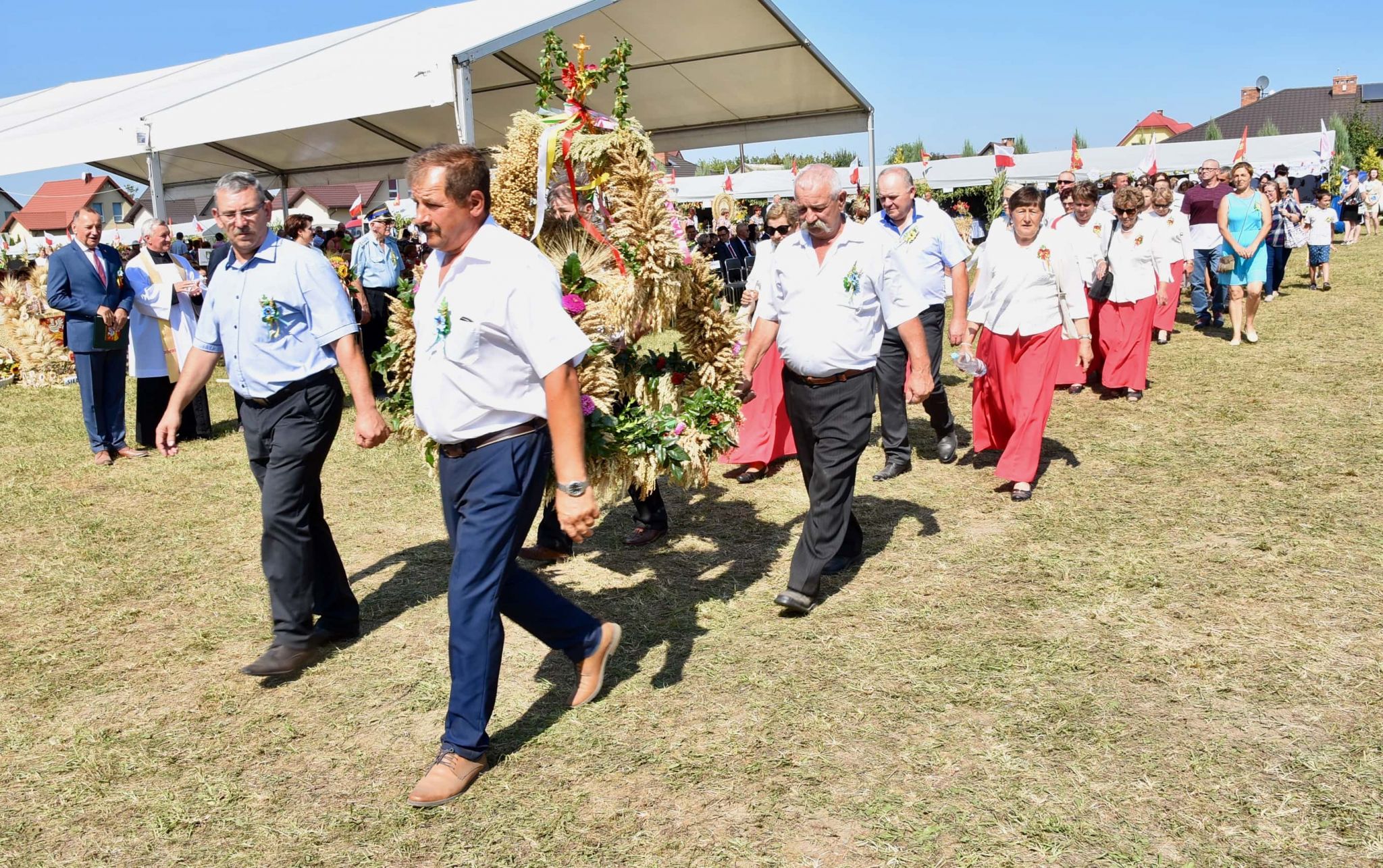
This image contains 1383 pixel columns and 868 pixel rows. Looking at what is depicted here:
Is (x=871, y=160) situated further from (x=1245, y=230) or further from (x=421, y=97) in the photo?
(x=421, y=97)

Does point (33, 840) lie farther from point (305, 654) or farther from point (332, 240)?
point (332, 240)

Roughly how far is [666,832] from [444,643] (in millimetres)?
1895

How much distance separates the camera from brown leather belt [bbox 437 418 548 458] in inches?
132

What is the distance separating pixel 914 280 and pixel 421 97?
14.3ft

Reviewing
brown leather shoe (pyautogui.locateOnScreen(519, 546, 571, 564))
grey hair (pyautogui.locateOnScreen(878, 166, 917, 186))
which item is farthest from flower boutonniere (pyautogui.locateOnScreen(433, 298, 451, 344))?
grey hair (pyautogui.locateOnScreen(878, 166, 917, 186))

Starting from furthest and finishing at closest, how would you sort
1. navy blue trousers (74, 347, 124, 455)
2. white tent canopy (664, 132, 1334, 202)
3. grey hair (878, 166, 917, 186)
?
white tent canopy (664, 132, 1334, 202), navy blue trousers (74, 347, 124, 455), grey hair (878, 166, 917, 186)

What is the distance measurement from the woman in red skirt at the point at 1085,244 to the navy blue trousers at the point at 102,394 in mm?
8191

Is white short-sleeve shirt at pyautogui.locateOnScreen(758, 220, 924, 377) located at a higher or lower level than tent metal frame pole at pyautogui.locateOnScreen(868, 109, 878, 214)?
lower

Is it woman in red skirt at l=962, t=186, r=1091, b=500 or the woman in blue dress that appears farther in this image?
the woman in blue dress

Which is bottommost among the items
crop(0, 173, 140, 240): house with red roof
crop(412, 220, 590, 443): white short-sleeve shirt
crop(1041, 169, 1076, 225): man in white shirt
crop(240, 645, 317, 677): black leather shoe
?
crop(240, 645, 317, 677): black leather shoe

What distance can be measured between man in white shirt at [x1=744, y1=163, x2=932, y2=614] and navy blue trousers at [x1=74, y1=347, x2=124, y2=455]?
6500 mm

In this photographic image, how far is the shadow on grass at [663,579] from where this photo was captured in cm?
438

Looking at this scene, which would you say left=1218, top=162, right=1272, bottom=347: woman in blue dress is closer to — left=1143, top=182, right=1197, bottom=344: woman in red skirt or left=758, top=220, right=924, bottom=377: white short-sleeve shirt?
left=1143, top=182, right=1197, bottom=344: woman in red skirt

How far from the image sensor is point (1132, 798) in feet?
10.8
